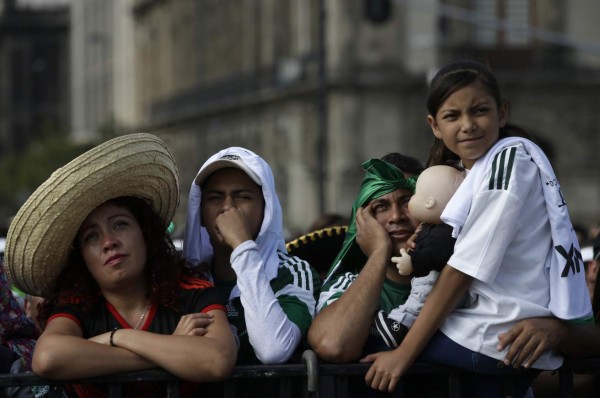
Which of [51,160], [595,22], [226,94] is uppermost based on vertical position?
[595,22]

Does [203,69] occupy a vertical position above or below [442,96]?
below

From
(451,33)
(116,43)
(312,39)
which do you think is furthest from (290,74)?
(116,43)

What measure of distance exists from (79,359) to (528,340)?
62.5 inches

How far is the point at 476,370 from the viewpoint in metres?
5.07

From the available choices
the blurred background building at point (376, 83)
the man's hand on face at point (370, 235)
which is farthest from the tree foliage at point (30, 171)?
the man's hand on face at point (370, 235)

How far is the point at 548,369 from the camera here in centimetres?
509

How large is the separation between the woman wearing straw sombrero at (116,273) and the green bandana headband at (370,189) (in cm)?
70

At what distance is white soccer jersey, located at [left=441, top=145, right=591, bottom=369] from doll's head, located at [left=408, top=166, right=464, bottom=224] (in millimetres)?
194

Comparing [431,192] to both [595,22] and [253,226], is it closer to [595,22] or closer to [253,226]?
Answer: [253,226]

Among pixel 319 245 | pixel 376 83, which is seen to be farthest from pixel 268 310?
pixel 376 83

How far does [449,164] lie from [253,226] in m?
0.83

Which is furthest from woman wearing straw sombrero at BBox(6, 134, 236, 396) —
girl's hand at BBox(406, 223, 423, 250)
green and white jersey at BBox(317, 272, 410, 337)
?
girl's hand at BBox(406, 223, 423, 250)

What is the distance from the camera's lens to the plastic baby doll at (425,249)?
5.07 meters

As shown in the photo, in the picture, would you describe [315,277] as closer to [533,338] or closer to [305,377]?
[305,377]
